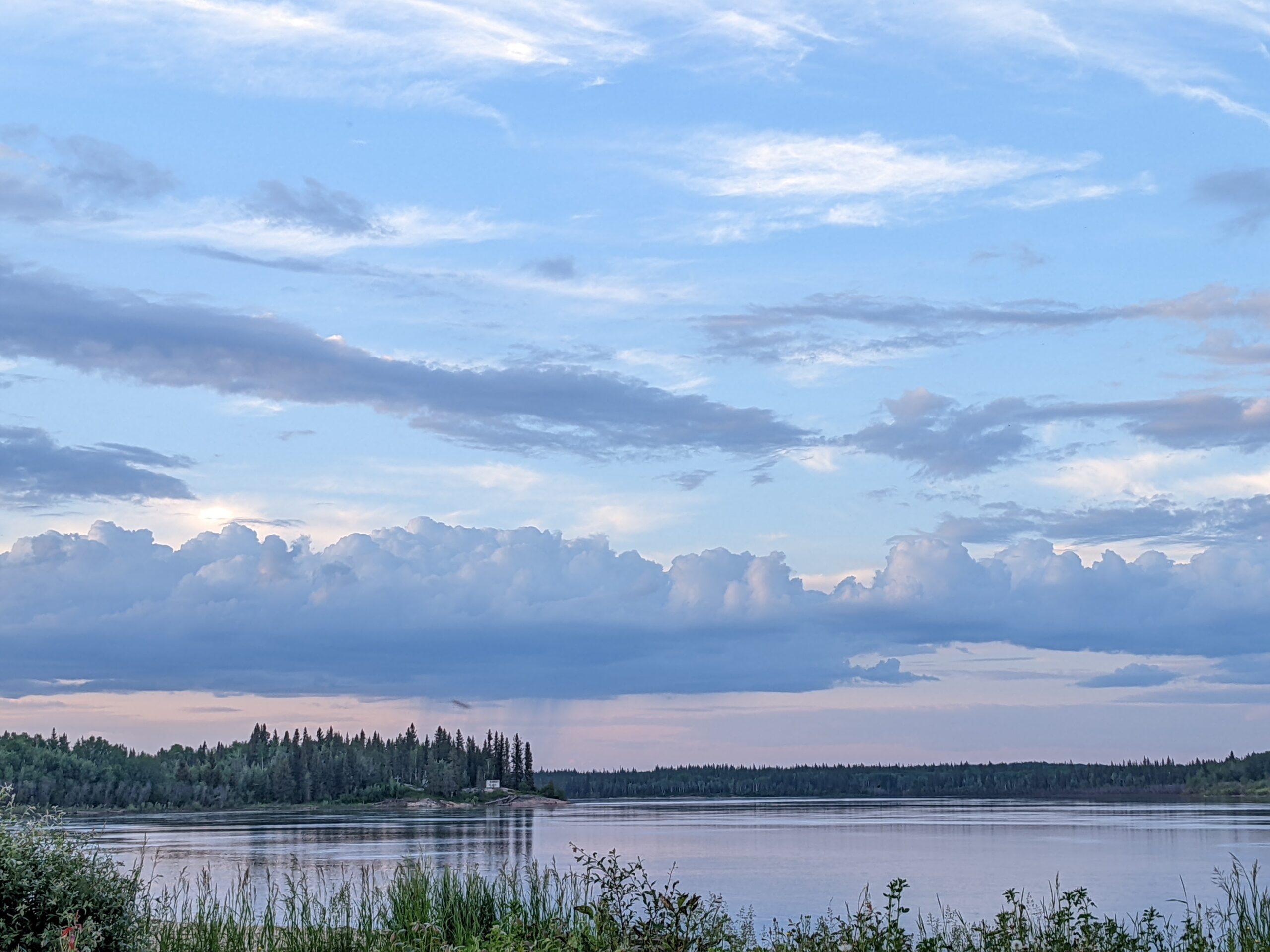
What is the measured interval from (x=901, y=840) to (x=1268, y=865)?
3421 centimetres

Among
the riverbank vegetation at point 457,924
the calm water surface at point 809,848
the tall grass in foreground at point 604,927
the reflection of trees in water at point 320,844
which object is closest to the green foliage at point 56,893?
the riverbank vegetation at point 457,924

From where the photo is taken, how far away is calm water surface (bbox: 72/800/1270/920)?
55344 millimetres

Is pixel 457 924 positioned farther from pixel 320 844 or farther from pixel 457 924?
pixel 320 844

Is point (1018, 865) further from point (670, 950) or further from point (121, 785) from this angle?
point (121, 785)

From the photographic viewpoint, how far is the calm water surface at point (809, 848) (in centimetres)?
5534

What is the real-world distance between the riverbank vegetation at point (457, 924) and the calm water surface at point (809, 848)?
2.73 m

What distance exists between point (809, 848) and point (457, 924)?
7350cm

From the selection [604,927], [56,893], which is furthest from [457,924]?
[604,927]

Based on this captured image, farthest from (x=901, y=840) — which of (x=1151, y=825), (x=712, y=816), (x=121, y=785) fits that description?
(x=121, y=785)

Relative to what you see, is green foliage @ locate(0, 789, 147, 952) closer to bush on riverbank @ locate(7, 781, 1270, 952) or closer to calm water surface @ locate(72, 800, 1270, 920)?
bush on riverbank @ locate(7, 781, 1270, 952)

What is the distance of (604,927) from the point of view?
1355cm

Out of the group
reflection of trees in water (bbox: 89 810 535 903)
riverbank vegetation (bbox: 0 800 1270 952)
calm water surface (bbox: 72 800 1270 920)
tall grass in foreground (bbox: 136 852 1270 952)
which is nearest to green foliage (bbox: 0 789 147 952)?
→ riverbank vegetation (bbox: 0 800 1270 952)

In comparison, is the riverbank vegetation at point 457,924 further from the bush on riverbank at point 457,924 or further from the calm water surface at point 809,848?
the calm water surface at point 809,848

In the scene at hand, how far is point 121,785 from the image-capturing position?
200m
